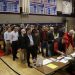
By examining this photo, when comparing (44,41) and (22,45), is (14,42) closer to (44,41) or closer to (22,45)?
(22,45)

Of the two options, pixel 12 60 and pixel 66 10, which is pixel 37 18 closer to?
pixel 66 10

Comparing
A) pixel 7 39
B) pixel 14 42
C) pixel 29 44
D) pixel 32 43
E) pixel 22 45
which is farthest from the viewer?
pixel 7 39

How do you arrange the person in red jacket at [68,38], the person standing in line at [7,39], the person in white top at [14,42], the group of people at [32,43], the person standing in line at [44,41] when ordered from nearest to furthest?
the group of people at [32,43] < the person in red jacket at [68,38] < the person in white top at [14,42] < the person standing in line at [44,41] < the person standing in line at [7,39]

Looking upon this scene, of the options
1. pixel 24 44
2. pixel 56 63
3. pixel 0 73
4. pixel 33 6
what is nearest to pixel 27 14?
pixel 33 6

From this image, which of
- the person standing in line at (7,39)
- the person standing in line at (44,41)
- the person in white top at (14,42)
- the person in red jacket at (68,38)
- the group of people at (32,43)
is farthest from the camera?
the person standing in line at (7,39)

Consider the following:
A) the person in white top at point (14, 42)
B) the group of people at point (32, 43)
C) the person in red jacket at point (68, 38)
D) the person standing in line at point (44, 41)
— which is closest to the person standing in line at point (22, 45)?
the group of people at point (32, 43)

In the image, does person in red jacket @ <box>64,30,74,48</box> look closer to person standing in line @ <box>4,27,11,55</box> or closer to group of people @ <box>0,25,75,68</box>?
group of people @ <box>0,25,75,68</box>

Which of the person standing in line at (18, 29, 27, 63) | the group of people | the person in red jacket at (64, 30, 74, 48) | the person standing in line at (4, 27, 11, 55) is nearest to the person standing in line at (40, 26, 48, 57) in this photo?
the group of people

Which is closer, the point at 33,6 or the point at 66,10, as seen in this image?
the point at 33,6

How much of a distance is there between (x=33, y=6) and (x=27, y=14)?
2.37 feet

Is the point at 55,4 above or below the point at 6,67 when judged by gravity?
above

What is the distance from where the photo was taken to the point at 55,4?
486 inches

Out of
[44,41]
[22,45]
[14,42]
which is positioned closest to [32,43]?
[22,45]

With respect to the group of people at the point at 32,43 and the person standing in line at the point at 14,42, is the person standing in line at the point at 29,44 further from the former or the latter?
the person standing in line at the point at 14,42
